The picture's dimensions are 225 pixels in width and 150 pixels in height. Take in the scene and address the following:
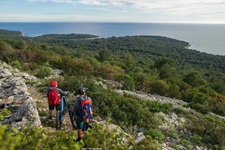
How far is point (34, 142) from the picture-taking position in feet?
8.85

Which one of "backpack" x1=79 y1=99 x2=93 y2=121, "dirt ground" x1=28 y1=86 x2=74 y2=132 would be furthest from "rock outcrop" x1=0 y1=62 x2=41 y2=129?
"backpack" x1=79 y1=99 x2=93 y2=121

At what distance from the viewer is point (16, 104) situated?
23.7 feet

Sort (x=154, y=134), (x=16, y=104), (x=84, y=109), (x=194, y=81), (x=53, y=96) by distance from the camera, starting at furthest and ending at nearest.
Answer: (x=194, y=81) → (x=154, y=134) → (x=16, y=104) → (x=53, y=96) → (x=84, y=109)

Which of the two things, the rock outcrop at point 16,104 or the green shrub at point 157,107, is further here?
the green shrub at point 157,107

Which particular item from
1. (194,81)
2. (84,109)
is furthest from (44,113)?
(194,81)

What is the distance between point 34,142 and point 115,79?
15180mm

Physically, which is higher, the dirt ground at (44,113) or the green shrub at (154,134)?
the dirt ground at (44,113)

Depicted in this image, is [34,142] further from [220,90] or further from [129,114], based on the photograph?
[220,90]

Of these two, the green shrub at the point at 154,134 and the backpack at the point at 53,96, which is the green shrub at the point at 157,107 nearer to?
the green shrub at the point at 154,134

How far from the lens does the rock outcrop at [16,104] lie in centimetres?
584

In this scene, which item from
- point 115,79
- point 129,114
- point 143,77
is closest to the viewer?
point 129,114

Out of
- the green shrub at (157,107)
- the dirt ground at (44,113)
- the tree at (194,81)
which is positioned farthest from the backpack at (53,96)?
the tree at (194,81)

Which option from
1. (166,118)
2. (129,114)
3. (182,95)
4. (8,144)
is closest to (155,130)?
(129,114)

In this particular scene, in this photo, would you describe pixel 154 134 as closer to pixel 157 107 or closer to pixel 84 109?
pixel 157 107
